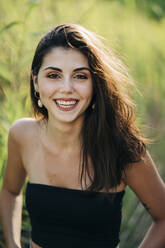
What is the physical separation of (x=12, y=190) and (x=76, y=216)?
53cm

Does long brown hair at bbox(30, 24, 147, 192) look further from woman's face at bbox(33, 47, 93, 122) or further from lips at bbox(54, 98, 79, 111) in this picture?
lips at bbox(54, 98, 79, 111)

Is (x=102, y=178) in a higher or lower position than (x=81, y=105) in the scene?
lower

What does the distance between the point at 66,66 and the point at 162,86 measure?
2392mm

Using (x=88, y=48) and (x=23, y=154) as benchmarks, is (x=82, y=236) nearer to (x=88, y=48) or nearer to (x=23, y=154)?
(x=23, y=154)

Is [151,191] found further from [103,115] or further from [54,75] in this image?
[54,75]

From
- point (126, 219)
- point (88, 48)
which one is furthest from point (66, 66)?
point (126, 219)

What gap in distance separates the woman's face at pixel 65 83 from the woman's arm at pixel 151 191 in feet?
1.34

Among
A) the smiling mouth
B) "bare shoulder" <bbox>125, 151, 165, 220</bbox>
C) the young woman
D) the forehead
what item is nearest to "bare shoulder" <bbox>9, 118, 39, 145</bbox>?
the young woman

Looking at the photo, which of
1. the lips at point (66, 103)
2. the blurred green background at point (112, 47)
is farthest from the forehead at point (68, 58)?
the blurred green background at point (112, 47)

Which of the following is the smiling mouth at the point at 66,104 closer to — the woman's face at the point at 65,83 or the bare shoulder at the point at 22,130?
the woman's face at the point at 65,83

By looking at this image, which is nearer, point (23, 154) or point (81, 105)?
point (81, 105)

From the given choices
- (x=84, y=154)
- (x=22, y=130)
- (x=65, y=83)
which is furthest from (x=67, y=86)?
(x=22, y=130)

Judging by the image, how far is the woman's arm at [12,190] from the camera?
2.09m

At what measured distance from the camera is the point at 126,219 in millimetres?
2670
